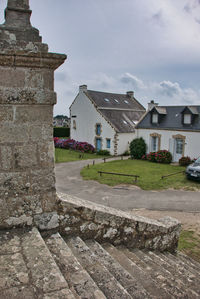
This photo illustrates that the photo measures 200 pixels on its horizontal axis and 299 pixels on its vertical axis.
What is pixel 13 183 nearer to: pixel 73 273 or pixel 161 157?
pixel 73 273

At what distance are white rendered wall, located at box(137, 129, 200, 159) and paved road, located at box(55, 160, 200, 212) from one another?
7686mm

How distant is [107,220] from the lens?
3.33m

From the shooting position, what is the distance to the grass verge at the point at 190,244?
6.14 m

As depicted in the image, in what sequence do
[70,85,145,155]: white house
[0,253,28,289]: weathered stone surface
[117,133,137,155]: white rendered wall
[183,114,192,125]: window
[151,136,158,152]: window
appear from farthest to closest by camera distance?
[70,85,145,155]: white house < [117,133,137,155]: white rendered wall < [151,136,158,152]: window < [183,114,192,125]: window < [0,253,28,289]: weathered stone surface

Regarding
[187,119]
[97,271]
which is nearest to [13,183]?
[97,271]

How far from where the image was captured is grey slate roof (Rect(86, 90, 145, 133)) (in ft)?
84.3

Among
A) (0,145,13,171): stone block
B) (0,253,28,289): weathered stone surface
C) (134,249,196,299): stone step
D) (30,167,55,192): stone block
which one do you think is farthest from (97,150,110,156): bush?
(0,253,28,289): weathered stone surface

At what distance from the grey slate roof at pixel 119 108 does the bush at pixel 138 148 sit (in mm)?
2707

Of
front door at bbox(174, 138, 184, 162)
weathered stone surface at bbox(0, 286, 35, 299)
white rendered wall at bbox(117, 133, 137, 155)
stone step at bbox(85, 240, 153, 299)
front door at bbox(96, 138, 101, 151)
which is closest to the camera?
weathered stone surface at bbox(0, 286, 35, 299)

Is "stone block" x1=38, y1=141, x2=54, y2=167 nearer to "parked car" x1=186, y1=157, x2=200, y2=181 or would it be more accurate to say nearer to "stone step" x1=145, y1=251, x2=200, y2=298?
"stone step" x1=145, y1=251, x2=200, y2=298

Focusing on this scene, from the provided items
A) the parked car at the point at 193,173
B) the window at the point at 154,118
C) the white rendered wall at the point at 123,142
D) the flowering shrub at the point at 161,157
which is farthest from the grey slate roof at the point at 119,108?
the parked car at the point at 193,173

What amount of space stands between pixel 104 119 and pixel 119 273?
23.2m

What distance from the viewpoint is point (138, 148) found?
22.0 metres

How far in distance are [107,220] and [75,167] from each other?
14.9m
